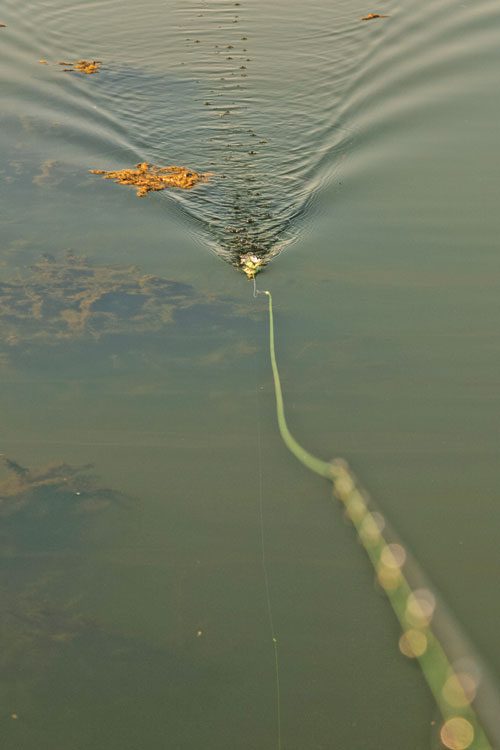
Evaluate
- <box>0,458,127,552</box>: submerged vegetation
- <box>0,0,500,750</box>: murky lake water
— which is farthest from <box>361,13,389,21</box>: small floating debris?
<box>0,458,127,552</box>: submerged vegetation

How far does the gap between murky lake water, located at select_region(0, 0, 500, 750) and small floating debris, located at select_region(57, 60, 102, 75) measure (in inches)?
8.6

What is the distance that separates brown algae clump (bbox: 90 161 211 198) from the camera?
7254mm

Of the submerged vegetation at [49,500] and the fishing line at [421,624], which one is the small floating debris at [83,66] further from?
the fishing line at [421,624]

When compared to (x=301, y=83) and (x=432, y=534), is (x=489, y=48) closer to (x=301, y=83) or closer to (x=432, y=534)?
(x=301, y=83)

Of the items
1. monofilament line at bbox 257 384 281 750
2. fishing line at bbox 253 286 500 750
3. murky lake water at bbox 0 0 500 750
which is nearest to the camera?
fishing line at bbox 253 286 500 750

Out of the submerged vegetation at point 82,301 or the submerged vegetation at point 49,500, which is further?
the submerged vegetation at point 82,301

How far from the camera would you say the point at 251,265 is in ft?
20.5

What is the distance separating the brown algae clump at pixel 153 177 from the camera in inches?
286

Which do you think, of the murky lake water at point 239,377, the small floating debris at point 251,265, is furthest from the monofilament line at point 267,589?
the small floating debris at point 251,265

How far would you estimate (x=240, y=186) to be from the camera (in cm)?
722

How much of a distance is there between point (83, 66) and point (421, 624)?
7390 mm

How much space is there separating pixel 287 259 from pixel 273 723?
371 centimetres

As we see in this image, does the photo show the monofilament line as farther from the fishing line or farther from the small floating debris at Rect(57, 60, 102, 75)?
the small floating debris at Rect(57, 60, 102, 75)

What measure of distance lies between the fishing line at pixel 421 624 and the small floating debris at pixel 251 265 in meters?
1.72
